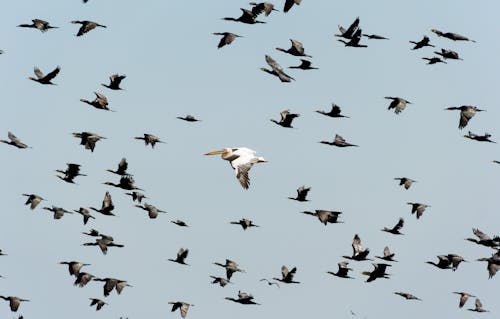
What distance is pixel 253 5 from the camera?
2327 inches

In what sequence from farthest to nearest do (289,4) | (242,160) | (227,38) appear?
(227,38), (289,4), (242,160)

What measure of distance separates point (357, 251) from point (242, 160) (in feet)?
34.6

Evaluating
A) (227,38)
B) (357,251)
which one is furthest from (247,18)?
(357,251)

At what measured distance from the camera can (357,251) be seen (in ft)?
210

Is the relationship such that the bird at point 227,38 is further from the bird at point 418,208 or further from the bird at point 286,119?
the bird at point 418,208

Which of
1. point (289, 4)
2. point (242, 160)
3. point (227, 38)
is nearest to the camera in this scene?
point (242, 160)

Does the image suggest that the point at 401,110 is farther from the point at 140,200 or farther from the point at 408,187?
the point at 140,200

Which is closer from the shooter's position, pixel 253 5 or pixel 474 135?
pixel 253 5

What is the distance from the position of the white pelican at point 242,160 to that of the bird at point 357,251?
8935 mm

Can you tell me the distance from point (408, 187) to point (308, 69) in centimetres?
690

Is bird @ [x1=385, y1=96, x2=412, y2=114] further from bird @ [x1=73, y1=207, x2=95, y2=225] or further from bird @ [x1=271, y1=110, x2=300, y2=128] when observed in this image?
bird @ [x1=73, y1=207, x2=95, y2=225]

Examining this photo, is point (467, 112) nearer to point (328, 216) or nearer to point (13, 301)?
point (328, 216)

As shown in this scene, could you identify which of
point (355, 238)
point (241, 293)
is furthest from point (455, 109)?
point (241, 293)

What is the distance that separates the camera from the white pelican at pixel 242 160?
5416 cm
